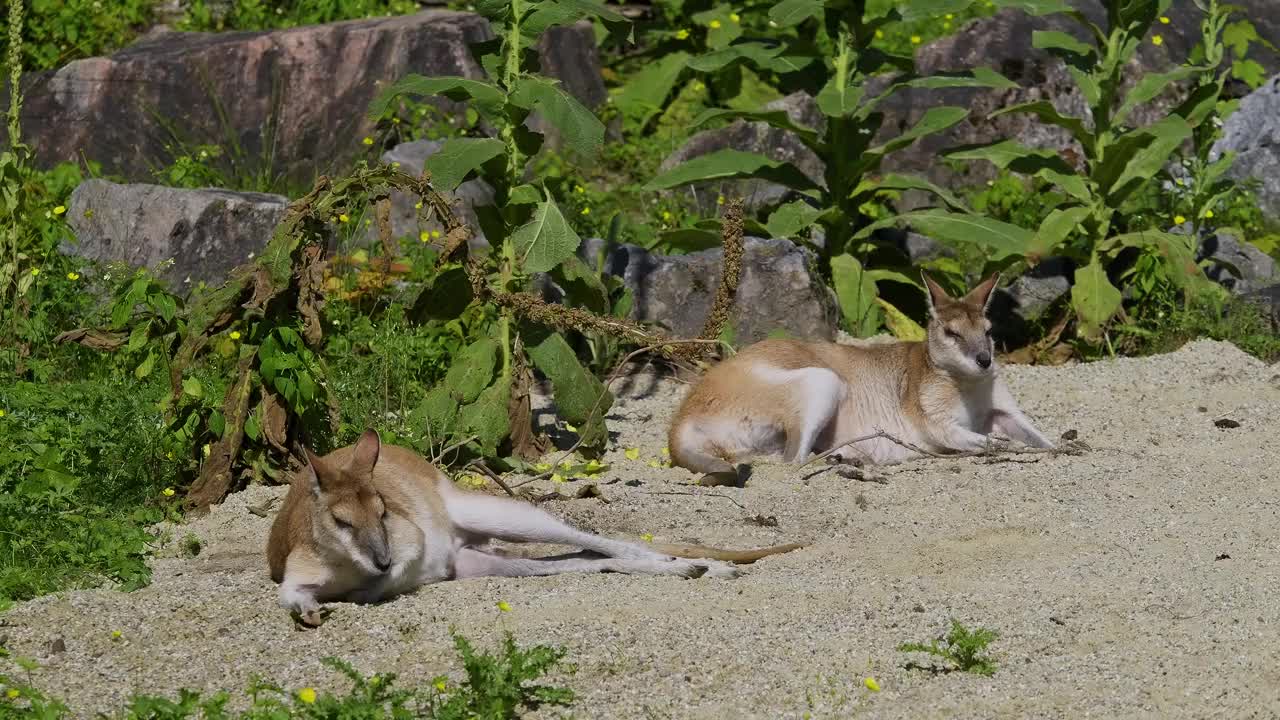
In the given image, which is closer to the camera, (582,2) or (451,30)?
(582,2)

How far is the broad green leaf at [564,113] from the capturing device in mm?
7973

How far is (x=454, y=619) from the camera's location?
5.92 metres

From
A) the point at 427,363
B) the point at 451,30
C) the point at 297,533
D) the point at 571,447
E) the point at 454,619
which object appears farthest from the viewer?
the point at 451,30

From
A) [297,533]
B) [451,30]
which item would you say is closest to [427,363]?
[297,533]

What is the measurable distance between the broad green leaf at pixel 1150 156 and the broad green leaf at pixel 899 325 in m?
1.54

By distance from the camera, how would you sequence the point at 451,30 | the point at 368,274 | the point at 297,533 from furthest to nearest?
the point at 451,30
the point at 368,274
the point at 297,533

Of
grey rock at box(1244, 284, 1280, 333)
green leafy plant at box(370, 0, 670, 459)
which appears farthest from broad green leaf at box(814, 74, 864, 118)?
grey rock at box(1244, 284, 1280, 333)

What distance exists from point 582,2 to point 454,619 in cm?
360

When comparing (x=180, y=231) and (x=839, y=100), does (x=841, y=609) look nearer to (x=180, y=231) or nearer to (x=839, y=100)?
(x=839, y=100)

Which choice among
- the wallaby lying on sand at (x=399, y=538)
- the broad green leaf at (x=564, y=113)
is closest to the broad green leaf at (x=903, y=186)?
the broad green leaf at (x=564, y=113)

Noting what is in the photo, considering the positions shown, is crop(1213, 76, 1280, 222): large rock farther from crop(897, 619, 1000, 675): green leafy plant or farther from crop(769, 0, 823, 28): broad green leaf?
crop(897, 619, 1000, 675): green leafy plant

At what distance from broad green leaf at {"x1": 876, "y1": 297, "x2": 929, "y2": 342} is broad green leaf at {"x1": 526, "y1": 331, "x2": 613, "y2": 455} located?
10.1 feet

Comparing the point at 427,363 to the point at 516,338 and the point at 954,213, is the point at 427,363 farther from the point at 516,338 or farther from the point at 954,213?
the point at 954,213

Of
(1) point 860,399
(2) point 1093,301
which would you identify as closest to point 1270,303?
(2) point 1093,301
